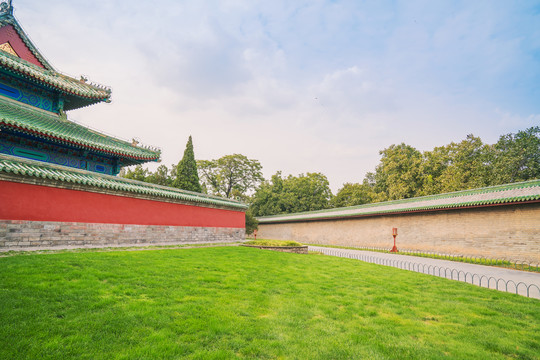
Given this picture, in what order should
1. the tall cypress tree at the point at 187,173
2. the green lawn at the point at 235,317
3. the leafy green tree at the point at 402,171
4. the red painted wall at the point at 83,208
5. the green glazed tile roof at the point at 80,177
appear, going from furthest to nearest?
the leafy green tree at the point at 402,171 → the tall cypress tree at the point at 187,173 → the green glazed tile roof at the point at 80,177 → the red painted wall at the point at 83,208 → the green lawn at the point at 235,317

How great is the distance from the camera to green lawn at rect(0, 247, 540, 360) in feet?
10.9

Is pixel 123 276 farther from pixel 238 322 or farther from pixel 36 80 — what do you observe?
pixel 36 80

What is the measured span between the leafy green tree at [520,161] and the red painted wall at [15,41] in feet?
118

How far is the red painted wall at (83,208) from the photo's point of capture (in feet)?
30.0

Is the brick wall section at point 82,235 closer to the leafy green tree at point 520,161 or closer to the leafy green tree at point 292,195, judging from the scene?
the leafy green tree at point 292,195

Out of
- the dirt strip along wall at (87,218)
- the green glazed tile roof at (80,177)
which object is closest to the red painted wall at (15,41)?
the green glazed tile roof at (80,177)

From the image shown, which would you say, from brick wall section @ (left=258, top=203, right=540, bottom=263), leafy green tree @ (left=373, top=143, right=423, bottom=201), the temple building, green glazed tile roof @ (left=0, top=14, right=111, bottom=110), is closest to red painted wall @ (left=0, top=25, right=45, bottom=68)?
the temple building

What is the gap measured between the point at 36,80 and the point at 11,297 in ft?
35.8

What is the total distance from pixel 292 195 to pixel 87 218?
29628 millimetres

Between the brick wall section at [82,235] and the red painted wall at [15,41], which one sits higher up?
the red painted wall at [15,41]

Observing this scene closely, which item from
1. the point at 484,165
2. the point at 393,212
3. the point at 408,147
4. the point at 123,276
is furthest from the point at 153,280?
the point at 408,147

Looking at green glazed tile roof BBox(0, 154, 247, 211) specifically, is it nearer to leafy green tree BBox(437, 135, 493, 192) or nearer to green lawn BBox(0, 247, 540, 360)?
green lawn BBox(0, 247, 540, 360)

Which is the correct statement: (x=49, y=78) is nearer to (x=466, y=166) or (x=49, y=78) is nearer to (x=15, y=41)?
(x=15, y=41)

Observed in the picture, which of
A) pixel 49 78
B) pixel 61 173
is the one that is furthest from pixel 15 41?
pixel 61 173
